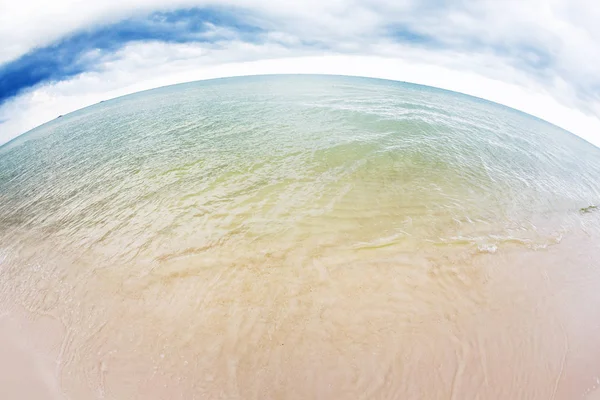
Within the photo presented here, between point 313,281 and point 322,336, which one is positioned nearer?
point 322,336

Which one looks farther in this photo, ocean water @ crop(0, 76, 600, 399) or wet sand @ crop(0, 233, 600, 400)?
ocean water @ crop(0, 76, 600, 399)

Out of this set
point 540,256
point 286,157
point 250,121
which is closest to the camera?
point 540,256

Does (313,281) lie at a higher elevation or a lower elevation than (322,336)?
higher

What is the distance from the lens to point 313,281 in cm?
817

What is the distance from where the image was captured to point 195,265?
909 cm

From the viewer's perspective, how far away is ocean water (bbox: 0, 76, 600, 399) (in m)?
5.86

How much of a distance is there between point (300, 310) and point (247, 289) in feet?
6.54

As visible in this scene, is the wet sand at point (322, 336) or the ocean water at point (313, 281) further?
the ocean water at point (313, 281)

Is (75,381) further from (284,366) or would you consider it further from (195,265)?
(284,366)

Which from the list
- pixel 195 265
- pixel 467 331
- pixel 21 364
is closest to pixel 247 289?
pixel 195 265

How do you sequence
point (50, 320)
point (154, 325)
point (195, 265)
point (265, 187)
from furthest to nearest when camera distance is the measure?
point (265, 187)
point (195, 265)
point (50, 320)
point (154, 325)

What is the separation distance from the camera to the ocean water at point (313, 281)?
5863 mm

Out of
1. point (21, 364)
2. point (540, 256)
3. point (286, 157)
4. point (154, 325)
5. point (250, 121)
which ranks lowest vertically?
point (21, 364)

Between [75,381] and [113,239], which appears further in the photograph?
[113,239]
